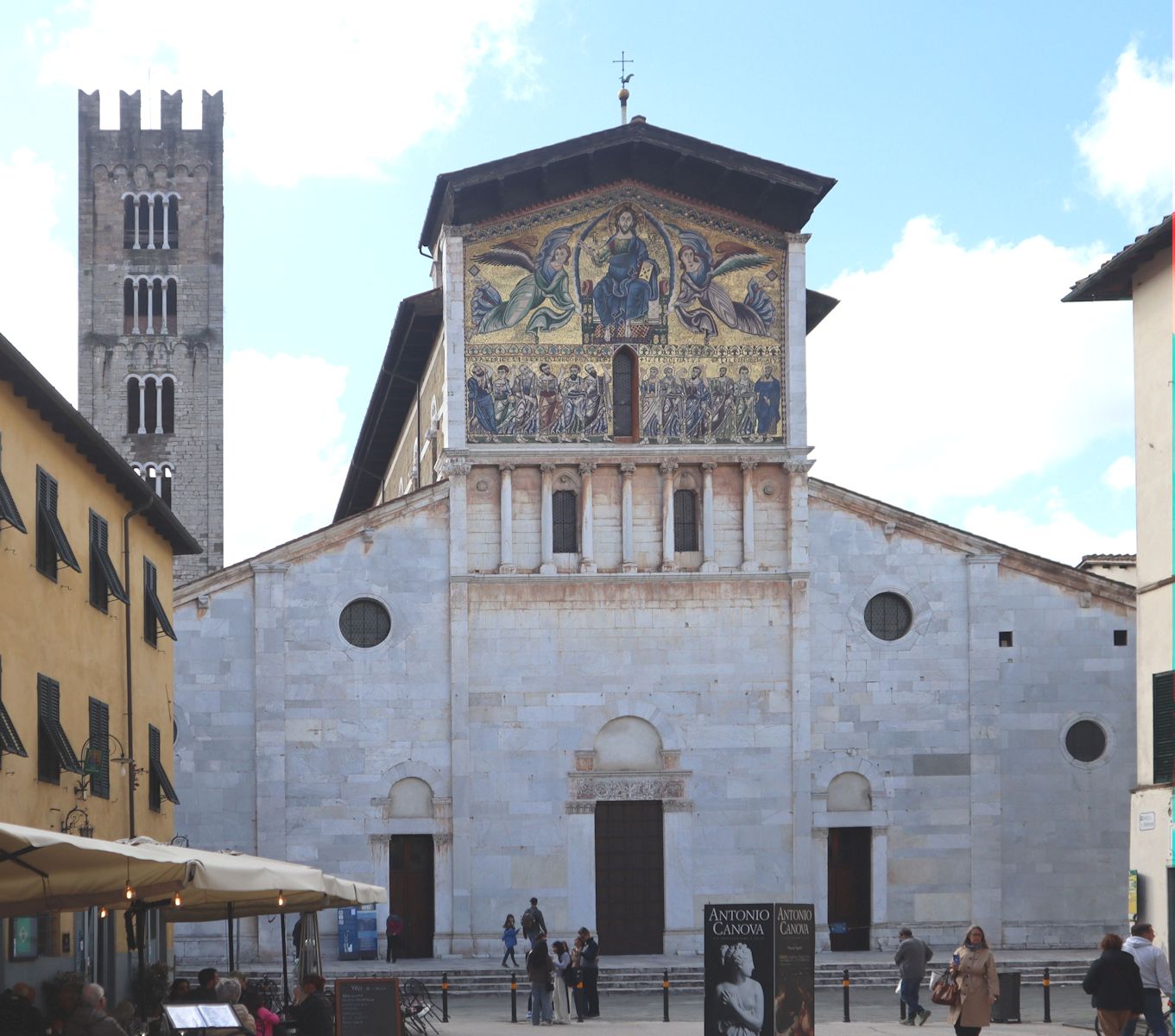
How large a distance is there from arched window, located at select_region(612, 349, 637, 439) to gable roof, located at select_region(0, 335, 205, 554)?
9.98 m

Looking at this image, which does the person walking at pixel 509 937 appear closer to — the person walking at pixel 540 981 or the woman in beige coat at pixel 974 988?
the person walking at pixel 540 981

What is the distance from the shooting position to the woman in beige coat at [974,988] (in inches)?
797

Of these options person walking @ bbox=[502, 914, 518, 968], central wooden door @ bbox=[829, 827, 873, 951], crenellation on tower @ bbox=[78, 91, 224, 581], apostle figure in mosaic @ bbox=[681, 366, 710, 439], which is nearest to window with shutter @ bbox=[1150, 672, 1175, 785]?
central wooden door @ bbox=[829, 827, 873, 951]

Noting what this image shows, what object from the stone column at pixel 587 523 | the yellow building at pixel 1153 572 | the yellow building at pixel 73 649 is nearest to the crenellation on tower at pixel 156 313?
the stone column at pixel 587 523

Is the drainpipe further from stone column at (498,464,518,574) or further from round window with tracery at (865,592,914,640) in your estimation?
round window with tracery at (865,592,914,640)

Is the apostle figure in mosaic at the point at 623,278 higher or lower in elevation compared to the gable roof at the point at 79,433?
higher

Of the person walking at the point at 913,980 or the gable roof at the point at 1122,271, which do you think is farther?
the person walking at the point at 913,980

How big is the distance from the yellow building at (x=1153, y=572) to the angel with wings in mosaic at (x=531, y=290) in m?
14.7

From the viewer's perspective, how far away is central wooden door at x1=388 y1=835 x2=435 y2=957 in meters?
39.6

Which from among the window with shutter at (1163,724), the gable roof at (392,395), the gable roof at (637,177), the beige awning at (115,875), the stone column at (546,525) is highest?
the gable roof at (637,177)

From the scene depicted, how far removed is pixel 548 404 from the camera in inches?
1591

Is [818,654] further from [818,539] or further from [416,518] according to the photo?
[416,518]

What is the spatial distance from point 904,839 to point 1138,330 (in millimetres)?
15144

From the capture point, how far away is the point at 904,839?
40188 millimetres
